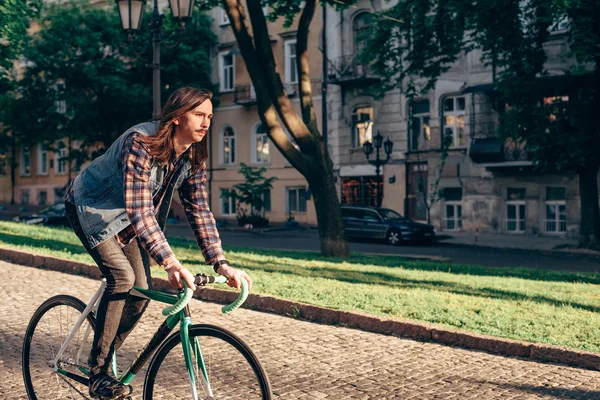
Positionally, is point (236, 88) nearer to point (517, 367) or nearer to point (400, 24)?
point (400, 24)

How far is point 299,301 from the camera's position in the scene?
27.9 ft

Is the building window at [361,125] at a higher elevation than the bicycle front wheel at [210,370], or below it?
higher

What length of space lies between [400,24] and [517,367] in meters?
17.6

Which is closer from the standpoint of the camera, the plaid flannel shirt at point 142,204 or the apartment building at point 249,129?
the plaid flannel shirt at point 142,204

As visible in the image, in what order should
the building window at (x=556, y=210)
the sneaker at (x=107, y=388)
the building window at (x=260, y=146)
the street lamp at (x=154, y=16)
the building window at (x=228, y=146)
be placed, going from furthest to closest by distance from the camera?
the building window at (x=228, y=146) < the building window at (x=260, y=146) < the building window at (x=556, y=210) < the street lamp at (x=154, y=16) < the sneaker at (x=107, y=388)

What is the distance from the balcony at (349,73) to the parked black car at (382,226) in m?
8.17

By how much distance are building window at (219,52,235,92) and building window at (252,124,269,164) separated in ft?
9.97

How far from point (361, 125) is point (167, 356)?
33.0 metres

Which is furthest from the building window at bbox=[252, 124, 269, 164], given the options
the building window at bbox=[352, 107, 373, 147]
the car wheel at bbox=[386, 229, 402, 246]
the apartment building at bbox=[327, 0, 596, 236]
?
the car wheel at bbox=[386, 229, 402, 246]

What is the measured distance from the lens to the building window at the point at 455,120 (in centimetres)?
3256

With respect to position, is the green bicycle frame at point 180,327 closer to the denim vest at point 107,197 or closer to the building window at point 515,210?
the denim vest at point 107,197

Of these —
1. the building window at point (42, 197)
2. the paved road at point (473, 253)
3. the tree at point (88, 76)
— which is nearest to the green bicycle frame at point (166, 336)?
the paved road at point (473, 253)

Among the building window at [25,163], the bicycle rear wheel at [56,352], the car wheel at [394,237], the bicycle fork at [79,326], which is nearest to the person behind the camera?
the bicycle fork at [79,326]

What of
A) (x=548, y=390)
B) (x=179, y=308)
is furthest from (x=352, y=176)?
(x=179, y=308)
